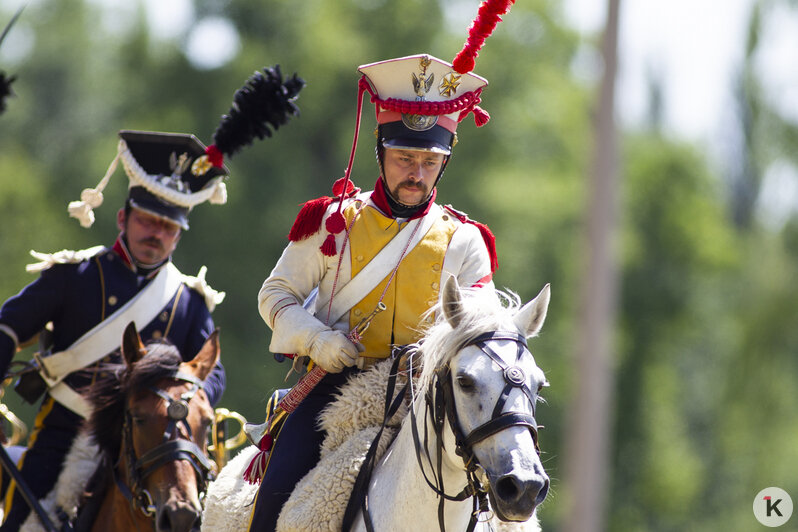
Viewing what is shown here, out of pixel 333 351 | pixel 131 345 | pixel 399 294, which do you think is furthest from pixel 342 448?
pixel 131 345

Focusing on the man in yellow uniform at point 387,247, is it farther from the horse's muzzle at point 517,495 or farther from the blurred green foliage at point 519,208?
the blurred green foliage at point 519,208

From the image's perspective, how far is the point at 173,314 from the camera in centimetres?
786

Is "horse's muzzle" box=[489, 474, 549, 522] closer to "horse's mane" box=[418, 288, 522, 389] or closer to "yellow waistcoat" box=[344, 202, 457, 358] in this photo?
"horse's mane" box=[418, 288, 522, 389]

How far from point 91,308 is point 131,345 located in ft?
2.82

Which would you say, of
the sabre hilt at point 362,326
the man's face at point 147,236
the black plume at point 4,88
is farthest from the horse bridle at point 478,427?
the man's face at point 147,236

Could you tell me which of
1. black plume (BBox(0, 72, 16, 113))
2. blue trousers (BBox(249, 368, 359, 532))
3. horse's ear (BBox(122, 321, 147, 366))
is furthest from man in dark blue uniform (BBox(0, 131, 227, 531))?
black plume (BBox(0, 72, 16, 113))

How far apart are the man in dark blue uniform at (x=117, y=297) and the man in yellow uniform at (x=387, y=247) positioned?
121 centimetres

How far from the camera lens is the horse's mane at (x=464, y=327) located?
17.0ft

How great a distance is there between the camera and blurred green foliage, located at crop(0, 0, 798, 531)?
23.4 m

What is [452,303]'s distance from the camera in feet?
17.4

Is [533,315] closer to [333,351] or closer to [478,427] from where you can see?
[478,427]

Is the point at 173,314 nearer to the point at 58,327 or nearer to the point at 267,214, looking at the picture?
the point at 58,327

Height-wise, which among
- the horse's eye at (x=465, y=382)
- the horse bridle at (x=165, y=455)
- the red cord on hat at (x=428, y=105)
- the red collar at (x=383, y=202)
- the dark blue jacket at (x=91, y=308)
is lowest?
the horse bridle at (x=165, y=455)

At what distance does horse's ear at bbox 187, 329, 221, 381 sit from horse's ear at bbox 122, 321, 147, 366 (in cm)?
31
